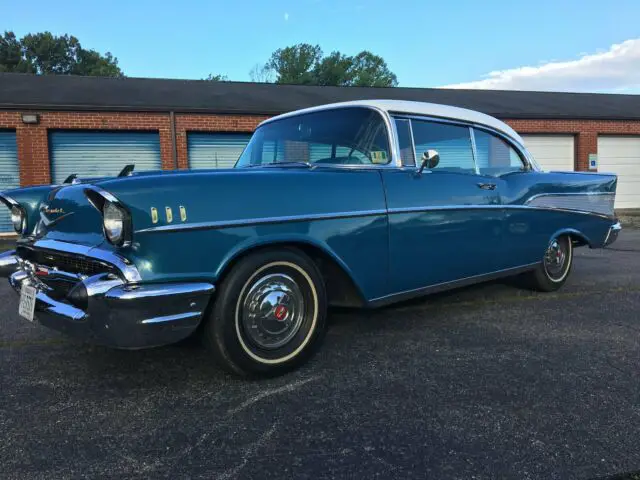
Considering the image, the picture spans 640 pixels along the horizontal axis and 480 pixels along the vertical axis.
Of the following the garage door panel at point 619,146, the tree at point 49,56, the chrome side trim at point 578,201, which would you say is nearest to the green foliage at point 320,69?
the tree at point 49,56

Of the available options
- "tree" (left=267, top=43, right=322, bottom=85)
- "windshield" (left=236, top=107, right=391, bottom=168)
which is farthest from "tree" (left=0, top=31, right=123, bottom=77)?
"windshield" (left=236, top=107, right=391, bottom=168)

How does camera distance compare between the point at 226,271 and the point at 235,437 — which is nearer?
the point at 235,437

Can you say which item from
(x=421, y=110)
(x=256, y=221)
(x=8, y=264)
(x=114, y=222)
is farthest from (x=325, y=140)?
(x=8, y=264)

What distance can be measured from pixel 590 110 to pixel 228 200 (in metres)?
17.5

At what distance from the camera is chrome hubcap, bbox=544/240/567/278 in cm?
485

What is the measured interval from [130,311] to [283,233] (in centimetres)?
89

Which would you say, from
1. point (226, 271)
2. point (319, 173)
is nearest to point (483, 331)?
point (319, 173)

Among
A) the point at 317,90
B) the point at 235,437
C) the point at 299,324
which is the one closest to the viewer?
the point at 235,437

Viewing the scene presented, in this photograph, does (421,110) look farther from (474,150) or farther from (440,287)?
(440,287)

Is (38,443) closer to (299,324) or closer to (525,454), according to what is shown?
(299,324)

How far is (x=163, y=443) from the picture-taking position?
216 cm

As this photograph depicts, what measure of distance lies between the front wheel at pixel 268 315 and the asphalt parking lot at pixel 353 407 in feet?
0.44

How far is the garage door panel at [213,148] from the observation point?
12.8 m

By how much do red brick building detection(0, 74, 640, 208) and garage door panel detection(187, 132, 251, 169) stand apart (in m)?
0.03
